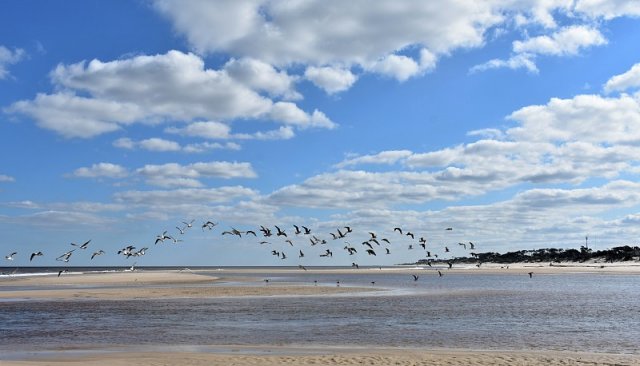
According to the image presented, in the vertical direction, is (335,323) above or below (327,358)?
above

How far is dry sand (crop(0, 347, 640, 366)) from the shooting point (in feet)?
68.4

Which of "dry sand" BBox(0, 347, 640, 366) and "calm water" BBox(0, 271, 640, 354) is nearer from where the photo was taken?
"dry sand" BBox(0, 347, 640, 366)

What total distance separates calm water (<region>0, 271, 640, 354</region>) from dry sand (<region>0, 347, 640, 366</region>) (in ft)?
7.02

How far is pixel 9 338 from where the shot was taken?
27984 millimetres

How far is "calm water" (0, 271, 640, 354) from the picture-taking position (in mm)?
26719

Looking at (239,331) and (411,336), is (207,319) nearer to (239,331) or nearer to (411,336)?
(239,331)

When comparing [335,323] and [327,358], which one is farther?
[335,323]

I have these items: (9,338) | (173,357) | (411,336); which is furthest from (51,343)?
(411,336)

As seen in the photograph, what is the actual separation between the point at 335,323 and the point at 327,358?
11806 millimetres

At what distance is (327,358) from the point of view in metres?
21.8

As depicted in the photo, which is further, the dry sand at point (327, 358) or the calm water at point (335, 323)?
the calm water at point (335, 323)

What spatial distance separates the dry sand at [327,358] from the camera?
20859mm

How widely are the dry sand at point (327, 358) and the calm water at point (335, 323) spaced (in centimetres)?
214

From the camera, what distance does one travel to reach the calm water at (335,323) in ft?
87.7
